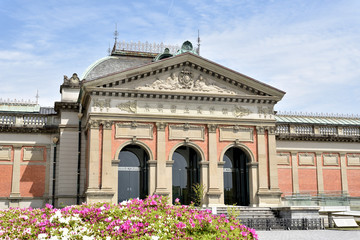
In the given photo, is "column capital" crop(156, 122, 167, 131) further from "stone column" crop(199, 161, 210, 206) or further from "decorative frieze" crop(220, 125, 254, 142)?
"decorative frieze" crop(220, 125, 254, 142)

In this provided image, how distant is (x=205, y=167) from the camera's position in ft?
96.9

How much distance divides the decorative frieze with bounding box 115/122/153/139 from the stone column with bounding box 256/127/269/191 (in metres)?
8.06

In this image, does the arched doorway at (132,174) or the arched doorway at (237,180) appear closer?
the arched doorway at (132,174)

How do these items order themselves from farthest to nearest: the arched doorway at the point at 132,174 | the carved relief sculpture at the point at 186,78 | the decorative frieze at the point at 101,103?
the arched doorway at the point at 132,174, the carved relief sculpture at the point at 186,78, the decorative frieze at the point at 101,103

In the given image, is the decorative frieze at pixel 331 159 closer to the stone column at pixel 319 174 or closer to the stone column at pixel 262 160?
the stone column at pixel 319 174

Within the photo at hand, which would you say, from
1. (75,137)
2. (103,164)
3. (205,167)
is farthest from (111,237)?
(75,137)

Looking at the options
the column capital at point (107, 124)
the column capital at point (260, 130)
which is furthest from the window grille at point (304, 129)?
the column capital at point (107, 124)

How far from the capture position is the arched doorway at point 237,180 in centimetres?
3219

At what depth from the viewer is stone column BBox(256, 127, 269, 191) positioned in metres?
30.3

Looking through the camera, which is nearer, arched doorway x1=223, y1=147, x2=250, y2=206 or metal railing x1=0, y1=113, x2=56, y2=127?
metal railing x1=0, y1=113, x2=56, y2=127

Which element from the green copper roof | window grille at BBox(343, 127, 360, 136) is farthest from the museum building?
window grille at BBox(343, 127, 360, 136)

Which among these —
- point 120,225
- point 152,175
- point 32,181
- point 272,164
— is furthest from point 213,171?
point 120,225

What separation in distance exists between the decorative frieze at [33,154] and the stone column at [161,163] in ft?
31.5

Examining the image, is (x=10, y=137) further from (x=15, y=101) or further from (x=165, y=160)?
(x=165, y=160)
